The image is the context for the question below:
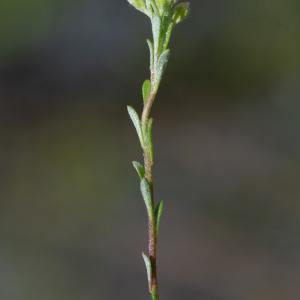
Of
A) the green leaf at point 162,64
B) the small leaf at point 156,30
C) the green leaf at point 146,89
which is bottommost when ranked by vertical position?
the green leaf at point 146,89

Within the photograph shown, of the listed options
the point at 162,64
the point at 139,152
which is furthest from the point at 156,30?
the point at 139,152

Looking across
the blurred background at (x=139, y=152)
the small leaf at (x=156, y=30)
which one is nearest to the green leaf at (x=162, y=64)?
the small leaf at (x=156, y=30)

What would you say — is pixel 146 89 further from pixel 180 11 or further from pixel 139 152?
pixel 139 152

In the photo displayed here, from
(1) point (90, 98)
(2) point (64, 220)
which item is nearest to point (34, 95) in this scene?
(1) point (90, 98)

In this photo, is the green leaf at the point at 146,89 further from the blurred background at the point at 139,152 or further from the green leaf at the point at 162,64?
the blurred background at the point at 139,152

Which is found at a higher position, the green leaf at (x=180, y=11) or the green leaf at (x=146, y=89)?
the green leaf at (x=180, y=11)

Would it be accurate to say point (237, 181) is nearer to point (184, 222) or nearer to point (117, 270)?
point (184, 222)

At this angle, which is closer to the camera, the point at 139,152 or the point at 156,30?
the point at 156,30

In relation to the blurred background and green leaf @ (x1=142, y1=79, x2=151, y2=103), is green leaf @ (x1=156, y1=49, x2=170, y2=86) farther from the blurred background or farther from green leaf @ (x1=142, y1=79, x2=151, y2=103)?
the blurred background
